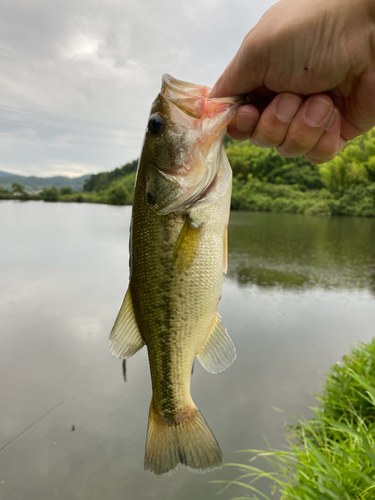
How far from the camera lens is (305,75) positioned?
1816 millimetres

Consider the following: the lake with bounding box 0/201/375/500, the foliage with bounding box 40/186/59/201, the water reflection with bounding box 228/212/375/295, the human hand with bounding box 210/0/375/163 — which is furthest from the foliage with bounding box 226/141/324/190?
the human hand with bounding box 210/0/375/163

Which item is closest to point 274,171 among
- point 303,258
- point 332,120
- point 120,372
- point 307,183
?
point 307,183

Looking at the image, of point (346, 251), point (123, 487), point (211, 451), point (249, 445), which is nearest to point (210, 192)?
point (211, 451)

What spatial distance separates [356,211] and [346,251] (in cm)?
2509

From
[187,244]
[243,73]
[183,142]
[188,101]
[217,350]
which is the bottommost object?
[217,350]

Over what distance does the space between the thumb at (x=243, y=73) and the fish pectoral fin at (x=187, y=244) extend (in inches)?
32.8

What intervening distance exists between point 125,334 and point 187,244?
1.72 feet

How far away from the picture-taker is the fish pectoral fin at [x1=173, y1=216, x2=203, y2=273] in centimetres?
146

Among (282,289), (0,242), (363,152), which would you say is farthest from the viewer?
(363,152)

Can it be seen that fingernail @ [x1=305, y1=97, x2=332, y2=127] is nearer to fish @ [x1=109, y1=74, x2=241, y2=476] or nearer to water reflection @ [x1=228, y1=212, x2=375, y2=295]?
fish @ [x1=109, y1=74, x2=241, y2=476]

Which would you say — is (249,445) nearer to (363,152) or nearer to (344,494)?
(344,494)

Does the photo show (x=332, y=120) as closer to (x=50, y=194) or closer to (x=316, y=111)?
(x=316, y=111)

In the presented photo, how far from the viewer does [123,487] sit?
17.6ft

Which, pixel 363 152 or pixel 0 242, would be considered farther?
pixel 363 152
